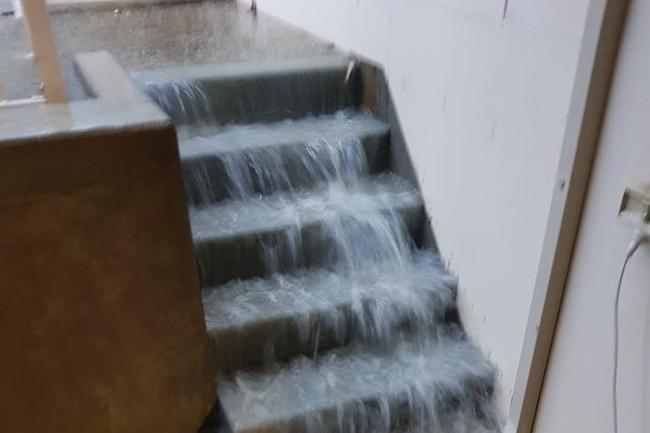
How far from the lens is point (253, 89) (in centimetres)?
244

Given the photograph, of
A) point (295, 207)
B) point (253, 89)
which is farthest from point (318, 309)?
point (253, 89)

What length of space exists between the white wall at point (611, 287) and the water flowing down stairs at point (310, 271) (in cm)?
44

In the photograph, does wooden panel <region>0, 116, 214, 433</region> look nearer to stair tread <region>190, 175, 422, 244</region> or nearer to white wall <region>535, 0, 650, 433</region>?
stair tread <region>190, 175, 422, 244</region>

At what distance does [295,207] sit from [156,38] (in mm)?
1412

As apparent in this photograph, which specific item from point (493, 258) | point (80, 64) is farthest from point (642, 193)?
point (80, 64)

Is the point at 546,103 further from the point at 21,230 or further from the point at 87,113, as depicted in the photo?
the point at 21,230

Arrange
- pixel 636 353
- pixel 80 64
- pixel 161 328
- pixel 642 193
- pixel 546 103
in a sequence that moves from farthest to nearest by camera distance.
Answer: pixel 80 64
pixel 161 328
pixel 546 103
pixel 636 353
pixel 642 193

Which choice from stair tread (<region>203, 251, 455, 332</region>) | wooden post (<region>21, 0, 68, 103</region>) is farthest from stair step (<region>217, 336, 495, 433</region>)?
wooden post (<region>21, 0, 68, 103</region>)

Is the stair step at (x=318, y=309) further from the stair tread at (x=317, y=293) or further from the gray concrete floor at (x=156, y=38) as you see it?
the gray concrete floor at (x=156, y=38)

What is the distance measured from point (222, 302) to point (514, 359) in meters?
0.85

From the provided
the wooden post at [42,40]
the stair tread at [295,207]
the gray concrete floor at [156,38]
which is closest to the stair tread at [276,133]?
the stair tread at [295,207]

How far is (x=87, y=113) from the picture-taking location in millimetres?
1521

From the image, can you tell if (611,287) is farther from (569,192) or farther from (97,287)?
(97,287)

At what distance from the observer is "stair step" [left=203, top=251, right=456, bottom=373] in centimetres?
186
